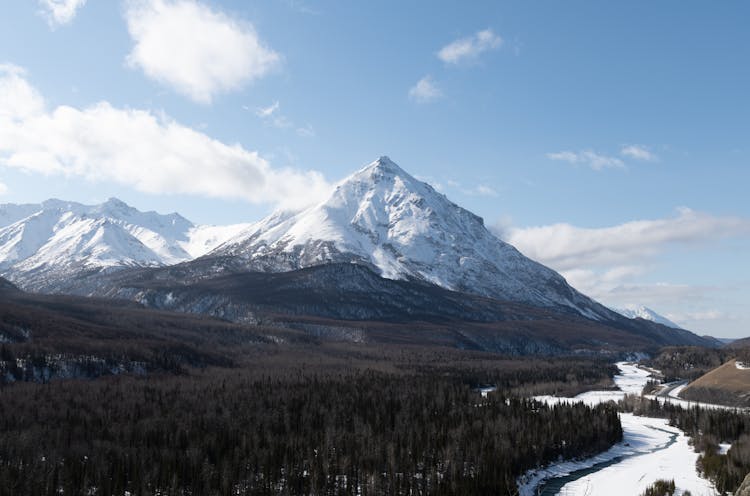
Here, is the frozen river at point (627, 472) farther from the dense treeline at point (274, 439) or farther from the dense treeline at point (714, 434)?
the dense treeline at point (274, 439)

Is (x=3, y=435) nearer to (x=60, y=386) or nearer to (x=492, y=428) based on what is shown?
(x=60, y=386)

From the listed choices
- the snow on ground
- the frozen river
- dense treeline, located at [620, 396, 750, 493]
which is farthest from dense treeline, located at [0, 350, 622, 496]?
dense treeline, located at [620, 396, 750, 493]

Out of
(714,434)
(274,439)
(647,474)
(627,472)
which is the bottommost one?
(274,439)

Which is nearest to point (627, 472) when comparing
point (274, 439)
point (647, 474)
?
point (647, 474)

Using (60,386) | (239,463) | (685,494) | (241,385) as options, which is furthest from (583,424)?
(60,386)

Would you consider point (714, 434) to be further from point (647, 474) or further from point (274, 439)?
point (274, 439)

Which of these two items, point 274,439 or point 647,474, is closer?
point 647,474
